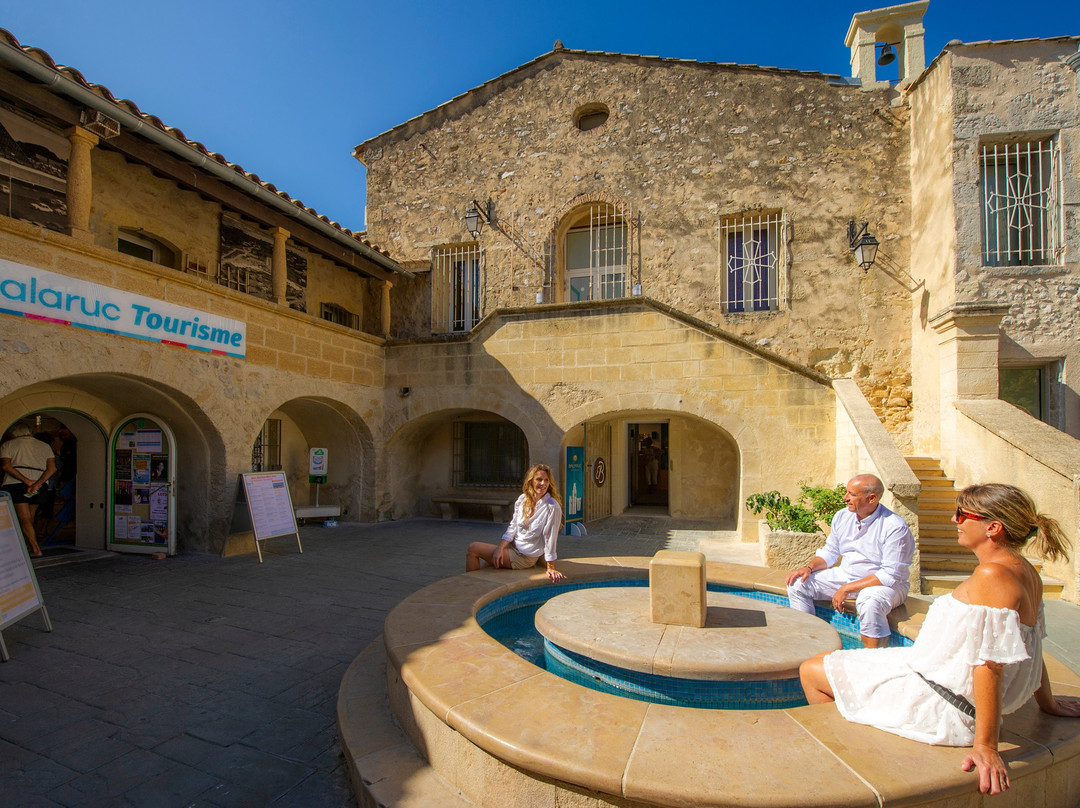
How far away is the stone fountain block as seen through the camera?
3.66 m

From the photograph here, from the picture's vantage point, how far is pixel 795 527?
7.20 metres

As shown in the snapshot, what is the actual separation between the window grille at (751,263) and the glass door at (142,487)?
33.2ft

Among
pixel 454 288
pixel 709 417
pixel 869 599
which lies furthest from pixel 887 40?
pixel 869 599

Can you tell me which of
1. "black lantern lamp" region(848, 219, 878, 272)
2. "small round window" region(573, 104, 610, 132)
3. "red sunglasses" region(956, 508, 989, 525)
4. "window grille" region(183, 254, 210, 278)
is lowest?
"red sunglasses" region(956, 508, 989, 525)

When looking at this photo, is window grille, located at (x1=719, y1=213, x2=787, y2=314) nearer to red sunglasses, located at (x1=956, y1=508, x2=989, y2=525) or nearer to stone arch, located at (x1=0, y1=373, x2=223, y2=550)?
stone arch, located at (x1=0, y1=373, x2=223, y2=550)

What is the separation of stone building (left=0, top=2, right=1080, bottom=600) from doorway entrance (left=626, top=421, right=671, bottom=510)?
1.97 metres

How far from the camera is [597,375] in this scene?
9.79 m

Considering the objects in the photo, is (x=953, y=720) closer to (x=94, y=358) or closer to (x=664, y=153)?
(x=94, y=358)

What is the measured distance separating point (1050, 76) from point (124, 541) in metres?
15.9

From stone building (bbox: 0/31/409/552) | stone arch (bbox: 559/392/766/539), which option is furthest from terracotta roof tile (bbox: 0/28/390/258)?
stone arch (bbox: 559/392/766/539)

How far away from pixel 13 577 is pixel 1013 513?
637 cm

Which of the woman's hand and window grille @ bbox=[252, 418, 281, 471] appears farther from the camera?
window grille @ bbox=[252, 418, 281, 471]

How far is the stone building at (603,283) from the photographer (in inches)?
295

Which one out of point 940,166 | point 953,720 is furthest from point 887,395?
point 953,720
